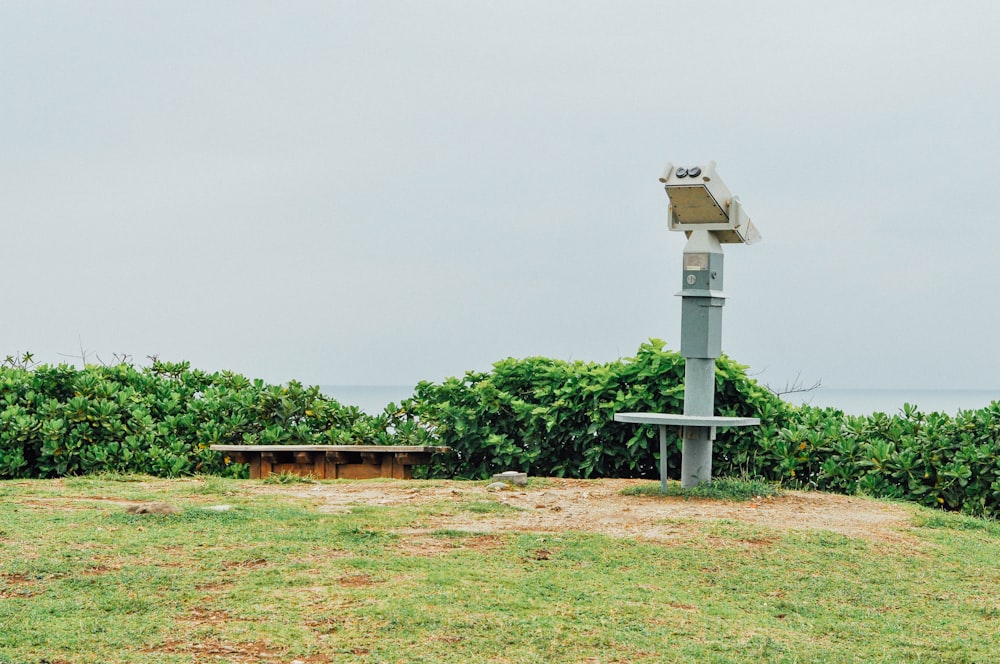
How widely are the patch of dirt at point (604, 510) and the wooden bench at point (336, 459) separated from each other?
43.0 inches

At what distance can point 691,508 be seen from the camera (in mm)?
7344

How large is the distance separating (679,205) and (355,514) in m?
3.45

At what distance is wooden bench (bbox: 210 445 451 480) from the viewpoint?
10008 mm

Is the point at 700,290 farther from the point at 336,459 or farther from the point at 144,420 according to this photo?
the point at 144,420

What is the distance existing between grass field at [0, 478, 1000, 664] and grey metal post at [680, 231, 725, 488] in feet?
4.53

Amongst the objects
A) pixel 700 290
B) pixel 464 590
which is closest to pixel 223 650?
pixel 464 590

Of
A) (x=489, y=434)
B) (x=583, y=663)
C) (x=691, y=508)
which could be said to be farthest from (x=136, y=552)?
(x=489, y=434)

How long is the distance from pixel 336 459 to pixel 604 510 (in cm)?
372

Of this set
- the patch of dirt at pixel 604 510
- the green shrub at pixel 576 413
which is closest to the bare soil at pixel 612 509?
the patch of dirt at pixel 604 510

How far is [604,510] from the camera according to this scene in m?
7.19

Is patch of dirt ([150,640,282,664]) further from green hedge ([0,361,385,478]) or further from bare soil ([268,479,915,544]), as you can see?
green hedge ([0,361,385,478])

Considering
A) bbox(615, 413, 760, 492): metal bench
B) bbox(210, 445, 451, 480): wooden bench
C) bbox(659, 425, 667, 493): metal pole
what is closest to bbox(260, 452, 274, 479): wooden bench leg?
bbox(210, 445, 451, 480): wooden bench

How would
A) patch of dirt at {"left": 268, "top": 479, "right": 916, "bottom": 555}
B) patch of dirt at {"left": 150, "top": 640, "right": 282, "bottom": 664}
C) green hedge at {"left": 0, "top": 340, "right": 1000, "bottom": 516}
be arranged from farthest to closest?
green hedge at {"left": 0, "top": 340, "right": 1000, "bottom": 516}, patch of dirt at {"left": 268, "top": 479, "right": 916, "bottom": 555}, patch of dirt at {"left": 150, "top": 640, "right": 282, "bottom": 664}

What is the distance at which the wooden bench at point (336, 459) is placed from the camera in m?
10.0
